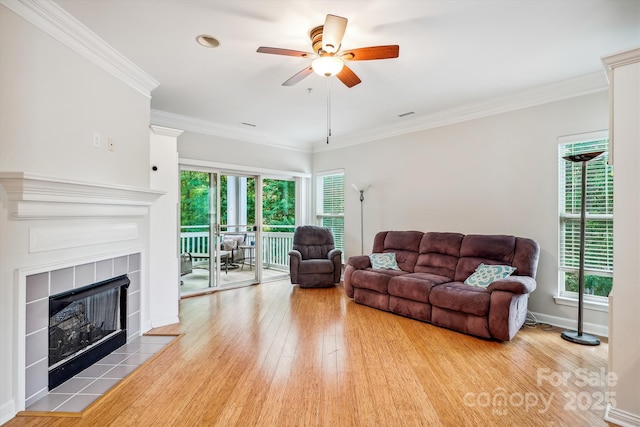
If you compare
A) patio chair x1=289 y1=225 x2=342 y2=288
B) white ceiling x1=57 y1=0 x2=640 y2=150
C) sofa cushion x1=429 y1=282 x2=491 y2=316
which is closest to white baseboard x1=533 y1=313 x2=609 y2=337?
sofa cushion x1=429 y1=282 x2=491 y2=316

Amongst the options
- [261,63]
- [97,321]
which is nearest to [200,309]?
[97,321]

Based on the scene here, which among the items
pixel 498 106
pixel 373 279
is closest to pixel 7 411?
pixel 373 279

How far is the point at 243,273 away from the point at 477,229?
416 centimetres

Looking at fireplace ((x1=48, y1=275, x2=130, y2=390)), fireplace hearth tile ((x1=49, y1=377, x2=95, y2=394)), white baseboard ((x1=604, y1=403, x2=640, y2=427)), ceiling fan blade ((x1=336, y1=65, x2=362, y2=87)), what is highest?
ceiling fan blade ((x1=336, y1=65, x2=362, y2=87))

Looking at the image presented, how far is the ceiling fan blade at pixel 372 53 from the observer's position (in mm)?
2197

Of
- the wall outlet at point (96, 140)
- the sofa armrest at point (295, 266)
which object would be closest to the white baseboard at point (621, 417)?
the sofa armrest at point (295, 266)

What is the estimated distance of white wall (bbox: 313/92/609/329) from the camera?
3592mm

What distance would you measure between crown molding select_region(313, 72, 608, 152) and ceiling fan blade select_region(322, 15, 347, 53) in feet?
9.33

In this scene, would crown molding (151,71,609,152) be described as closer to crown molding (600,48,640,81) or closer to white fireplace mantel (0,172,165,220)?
crown molding (600,48,640,81)

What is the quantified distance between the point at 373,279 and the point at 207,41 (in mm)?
3309

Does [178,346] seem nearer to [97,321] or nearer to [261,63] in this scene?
[97,321]

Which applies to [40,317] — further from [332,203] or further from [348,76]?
[332,203]

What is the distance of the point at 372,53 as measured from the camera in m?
2.28

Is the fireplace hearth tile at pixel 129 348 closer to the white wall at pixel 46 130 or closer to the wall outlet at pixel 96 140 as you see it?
the white wall at pixel 46 130
